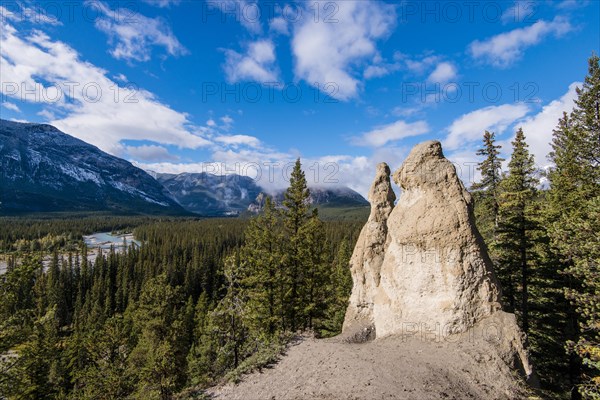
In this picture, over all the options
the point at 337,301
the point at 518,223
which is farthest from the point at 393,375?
the point at 337,301

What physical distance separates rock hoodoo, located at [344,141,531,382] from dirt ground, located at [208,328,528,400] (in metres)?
0.72

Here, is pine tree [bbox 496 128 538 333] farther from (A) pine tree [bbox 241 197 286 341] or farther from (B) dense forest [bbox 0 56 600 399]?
(A) pine tree [bbox 241 197 286 341]

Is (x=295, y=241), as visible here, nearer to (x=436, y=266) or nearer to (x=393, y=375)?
(x=436, y=266)

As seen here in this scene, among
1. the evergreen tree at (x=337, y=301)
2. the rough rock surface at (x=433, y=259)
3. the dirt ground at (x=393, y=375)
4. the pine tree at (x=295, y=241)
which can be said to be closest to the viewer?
the dirt ground at (x=393, y=375)

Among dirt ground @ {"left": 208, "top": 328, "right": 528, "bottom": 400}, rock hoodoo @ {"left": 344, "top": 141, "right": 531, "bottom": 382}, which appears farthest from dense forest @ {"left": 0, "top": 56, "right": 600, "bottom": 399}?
rock hoodoo @ {"left": 344, "top": 141, "right": 531, "bottom": 382}

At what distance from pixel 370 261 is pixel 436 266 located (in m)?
6.14

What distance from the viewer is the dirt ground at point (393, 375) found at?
1009 centimetres

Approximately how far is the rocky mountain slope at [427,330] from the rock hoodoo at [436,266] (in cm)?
4

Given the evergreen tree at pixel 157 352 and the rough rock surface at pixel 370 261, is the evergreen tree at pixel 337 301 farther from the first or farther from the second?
the evergreen tree at pixel 157 352

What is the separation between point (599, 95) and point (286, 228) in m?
21.4

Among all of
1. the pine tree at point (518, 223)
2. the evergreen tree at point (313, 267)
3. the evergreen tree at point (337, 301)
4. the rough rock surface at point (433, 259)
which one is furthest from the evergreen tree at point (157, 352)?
the pine tree at point (518, 223)

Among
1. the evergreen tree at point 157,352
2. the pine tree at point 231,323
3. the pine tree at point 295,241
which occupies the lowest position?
the evergreen tree at point 157,352

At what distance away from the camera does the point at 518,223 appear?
Result: 1953 centimetres

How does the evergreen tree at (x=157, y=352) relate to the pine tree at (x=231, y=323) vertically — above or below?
below
